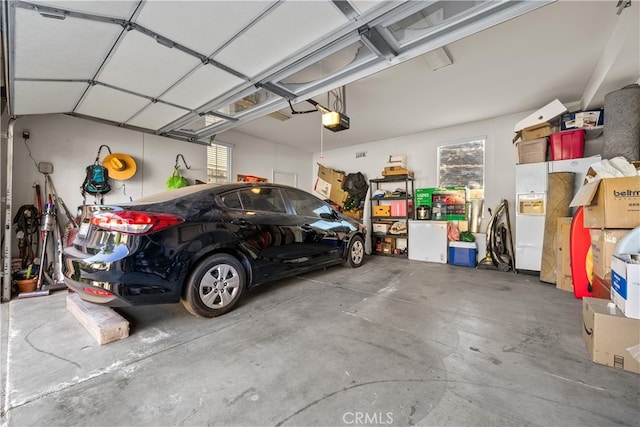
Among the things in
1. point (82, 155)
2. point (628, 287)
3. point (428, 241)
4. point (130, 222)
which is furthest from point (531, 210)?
point (82, 155)

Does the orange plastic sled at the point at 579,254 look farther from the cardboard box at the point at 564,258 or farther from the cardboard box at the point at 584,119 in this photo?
the cardboard box at the point at 584,119

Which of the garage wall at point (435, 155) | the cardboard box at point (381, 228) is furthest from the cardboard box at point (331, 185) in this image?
the cardboard box at point (381, 228)

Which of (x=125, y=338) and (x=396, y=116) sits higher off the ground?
(x=396, y=116)

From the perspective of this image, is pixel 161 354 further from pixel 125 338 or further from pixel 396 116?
pixel 396 116

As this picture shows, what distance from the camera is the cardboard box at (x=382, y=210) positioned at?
224 inches

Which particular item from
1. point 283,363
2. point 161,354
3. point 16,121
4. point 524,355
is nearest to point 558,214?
point 524,355

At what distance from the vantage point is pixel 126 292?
6.07 ft

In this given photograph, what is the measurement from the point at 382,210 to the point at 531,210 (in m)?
2.65

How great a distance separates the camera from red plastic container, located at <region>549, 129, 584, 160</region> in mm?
3514

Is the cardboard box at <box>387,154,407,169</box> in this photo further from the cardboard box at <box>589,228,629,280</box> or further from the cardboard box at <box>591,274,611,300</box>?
the cardboard box at <box>591,274,611,300</box>

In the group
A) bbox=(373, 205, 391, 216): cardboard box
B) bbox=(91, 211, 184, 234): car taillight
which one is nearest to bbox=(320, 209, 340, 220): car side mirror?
bbox=(91, 211, 184, 234): car taillight

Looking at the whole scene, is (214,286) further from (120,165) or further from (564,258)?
(564,258)

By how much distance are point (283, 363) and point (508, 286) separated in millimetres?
3275

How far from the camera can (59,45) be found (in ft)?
6.14
